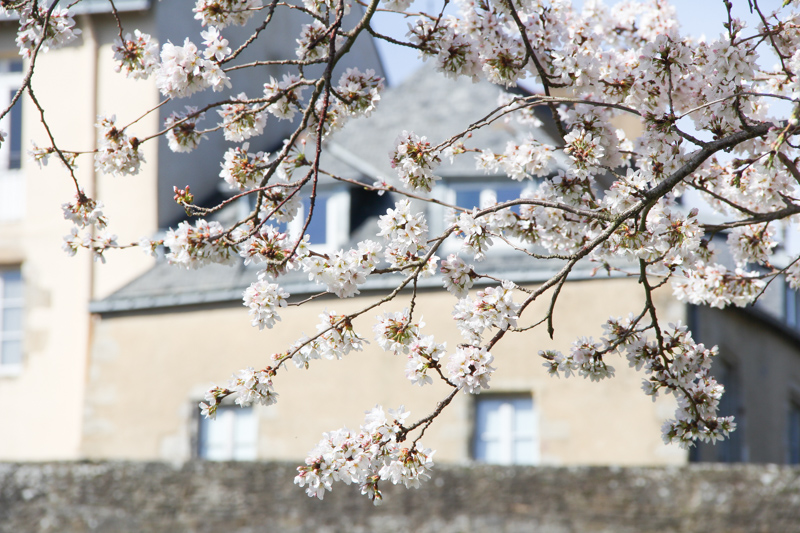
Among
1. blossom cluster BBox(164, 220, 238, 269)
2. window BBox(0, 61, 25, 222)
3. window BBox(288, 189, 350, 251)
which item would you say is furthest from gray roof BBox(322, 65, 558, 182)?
blossom cluster BBox(164, 220, 238, 269)

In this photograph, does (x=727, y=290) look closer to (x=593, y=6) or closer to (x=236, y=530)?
(x=593, y=6)

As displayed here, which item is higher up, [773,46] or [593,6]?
[593,6]

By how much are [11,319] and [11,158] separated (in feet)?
6.52

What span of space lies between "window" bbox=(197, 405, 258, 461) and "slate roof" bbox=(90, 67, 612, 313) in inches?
49.3

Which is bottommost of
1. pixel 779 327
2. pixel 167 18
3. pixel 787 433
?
pixel 787 433

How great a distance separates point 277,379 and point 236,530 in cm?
308

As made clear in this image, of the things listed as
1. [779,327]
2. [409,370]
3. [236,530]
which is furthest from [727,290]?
[779,327]

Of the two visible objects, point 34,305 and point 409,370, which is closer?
point 409,370

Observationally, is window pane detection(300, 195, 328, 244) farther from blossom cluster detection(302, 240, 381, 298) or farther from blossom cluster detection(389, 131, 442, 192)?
blossom cluster detection(302, 240, 381, 298)

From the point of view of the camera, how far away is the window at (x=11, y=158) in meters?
13.0

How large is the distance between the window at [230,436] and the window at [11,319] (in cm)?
280

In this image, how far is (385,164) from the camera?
12172mm

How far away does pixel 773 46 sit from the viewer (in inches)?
154

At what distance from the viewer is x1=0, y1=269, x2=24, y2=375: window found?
42.3 ft
